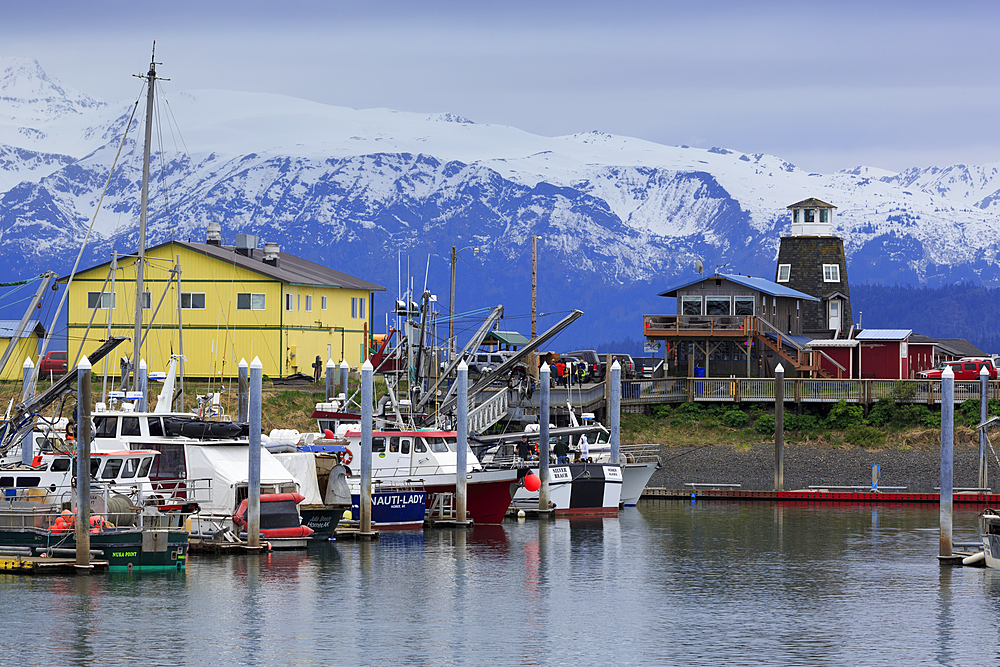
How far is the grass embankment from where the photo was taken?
217 feet

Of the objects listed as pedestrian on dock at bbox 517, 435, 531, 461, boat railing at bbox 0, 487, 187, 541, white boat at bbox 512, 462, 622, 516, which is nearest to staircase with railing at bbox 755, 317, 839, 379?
pedestrian on dock at bbox 517, 435, 531, 461

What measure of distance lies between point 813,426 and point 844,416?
1494 millimetres

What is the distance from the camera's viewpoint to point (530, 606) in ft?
114

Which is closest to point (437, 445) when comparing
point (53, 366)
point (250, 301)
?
point (250, 301)

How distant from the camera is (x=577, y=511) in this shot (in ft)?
180

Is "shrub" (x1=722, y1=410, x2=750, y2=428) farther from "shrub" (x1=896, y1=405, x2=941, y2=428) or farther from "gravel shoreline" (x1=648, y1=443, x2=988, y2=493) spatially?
"shrub" (x1=896, y1=405, x2=941, y2=428)

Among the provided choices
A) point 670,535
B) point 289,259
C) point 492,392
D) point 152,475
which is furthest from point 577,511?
point 289,259

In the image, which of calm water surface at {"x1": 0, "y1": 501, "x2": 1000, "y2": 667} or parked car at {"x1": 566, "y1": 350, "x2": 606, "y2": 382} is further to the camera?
parked car at {"x1": 566, "y1": 350, "x2": 606, "y2": 382}

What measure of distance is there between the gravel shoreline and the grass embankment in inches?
26.7

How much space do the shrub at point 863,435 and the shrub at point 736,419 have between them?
14.9 feet

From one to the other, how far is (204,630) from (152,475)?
10.8 m

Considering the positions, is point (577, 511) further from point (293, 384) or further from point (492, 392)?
point (293, 384)

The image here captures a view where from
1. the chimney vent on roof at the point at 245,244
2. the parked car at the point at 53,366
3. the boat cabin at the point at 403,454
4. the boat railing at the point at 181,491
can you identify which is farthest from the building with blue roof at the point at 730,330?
the boat railing at the point at 181,491

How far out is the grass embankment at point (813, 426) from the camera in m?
66.2
